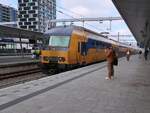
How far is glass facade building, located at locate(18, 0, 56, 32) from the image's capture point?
45.1 metres

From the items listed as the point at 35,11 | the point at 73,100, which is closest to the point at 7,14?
the point at 35,11

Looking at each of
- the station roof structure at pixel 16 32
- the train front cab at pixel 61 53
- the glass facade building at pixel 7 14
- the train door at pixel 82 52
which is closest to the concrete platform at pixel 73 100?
the train front cab at pixel 61 53

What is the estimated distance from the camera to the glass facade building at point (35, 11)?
45.1 metres

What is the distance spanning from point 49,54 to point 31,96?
1293cm

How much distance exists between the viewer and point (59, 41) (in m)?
23.6

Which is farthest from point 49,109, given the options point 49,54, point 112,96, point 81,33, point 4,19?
point 4,19

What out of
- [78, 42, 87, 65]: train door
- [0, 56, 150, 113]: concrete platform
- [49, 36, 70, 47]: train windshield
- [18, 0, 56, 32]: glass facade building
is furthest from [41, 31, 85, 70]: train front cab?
[18, 0, 56, 32]: glass facade building

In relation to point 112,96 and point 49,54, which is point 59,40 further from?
point 112,96

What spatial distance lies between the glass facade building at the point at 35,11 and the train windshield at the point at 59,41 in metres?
20.5

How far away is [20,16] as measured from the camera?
193ft

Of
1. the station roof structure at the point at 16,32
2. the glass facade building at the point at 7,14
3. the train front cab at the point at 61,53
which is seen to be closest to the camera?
the train front cab at the point at 61,53

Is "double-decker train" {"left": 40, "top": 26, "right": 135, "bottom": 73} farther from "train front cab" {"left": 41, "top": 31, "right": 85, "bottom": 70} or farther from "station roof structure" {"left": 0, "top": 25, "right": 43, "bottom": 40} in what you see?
"station roof structure" {"left": 0, "top": 25, "right": 43, "bottom": 40}

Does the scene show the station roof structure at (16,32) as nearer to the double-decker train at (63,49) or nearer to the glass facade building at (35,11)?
the glass facade building at (35,11)

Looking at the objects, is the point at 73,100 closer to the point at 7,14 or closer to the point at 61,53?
the point at 61,53
